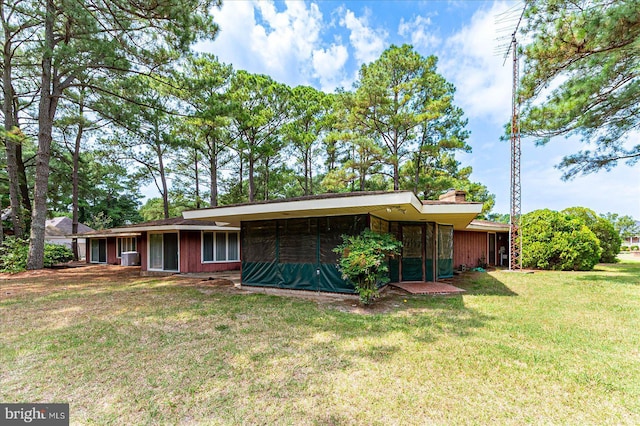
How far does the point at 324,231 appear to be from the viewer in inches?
264

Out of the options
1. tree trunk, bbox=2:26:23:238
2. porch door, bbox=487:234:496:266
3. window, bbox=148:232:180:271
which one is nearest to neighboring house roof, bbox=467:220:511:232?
porch door, bbox=487:234:496:266

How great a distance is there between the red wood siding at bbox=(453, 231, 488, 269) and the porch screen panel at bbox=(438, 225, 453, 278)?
2918 millimetres

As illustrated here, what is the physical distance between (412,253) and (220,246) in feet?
26.0

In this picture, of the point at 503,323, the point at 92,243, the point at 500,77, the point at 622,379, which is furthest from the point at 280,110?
the point at 622,379

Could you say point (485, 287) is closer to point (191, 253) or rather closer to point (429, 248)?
point (429, 248)

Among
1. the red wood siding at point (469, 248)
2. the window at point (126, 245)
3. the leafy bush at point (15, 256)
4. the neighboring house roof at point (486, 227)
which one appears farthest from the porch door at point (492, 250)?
the leafy bush at point (15, 256)

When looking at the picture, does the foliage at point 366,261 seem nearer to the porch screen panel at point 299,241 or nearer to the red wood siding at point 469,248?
the porch screen panel at point 299,241

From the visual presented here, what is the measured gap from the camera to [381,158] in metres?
15.2

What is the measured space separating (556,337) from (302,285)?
4976 millimetres

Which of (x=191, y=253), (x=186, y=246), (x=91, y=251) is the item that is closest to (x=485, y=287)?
(x=191, y=253)

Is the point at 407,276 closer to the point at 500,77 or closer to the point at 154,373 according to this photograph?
the point at 154,373

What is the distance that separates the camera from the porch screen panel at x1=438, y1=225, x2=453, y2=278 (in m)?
9.27

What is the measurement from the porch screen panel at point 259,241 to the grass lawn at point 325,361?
1731mm

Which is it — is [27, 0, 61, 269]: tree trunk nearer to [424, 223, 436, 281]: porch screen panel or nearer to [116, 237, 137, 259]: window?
[116, 237, 137, 259]: window
